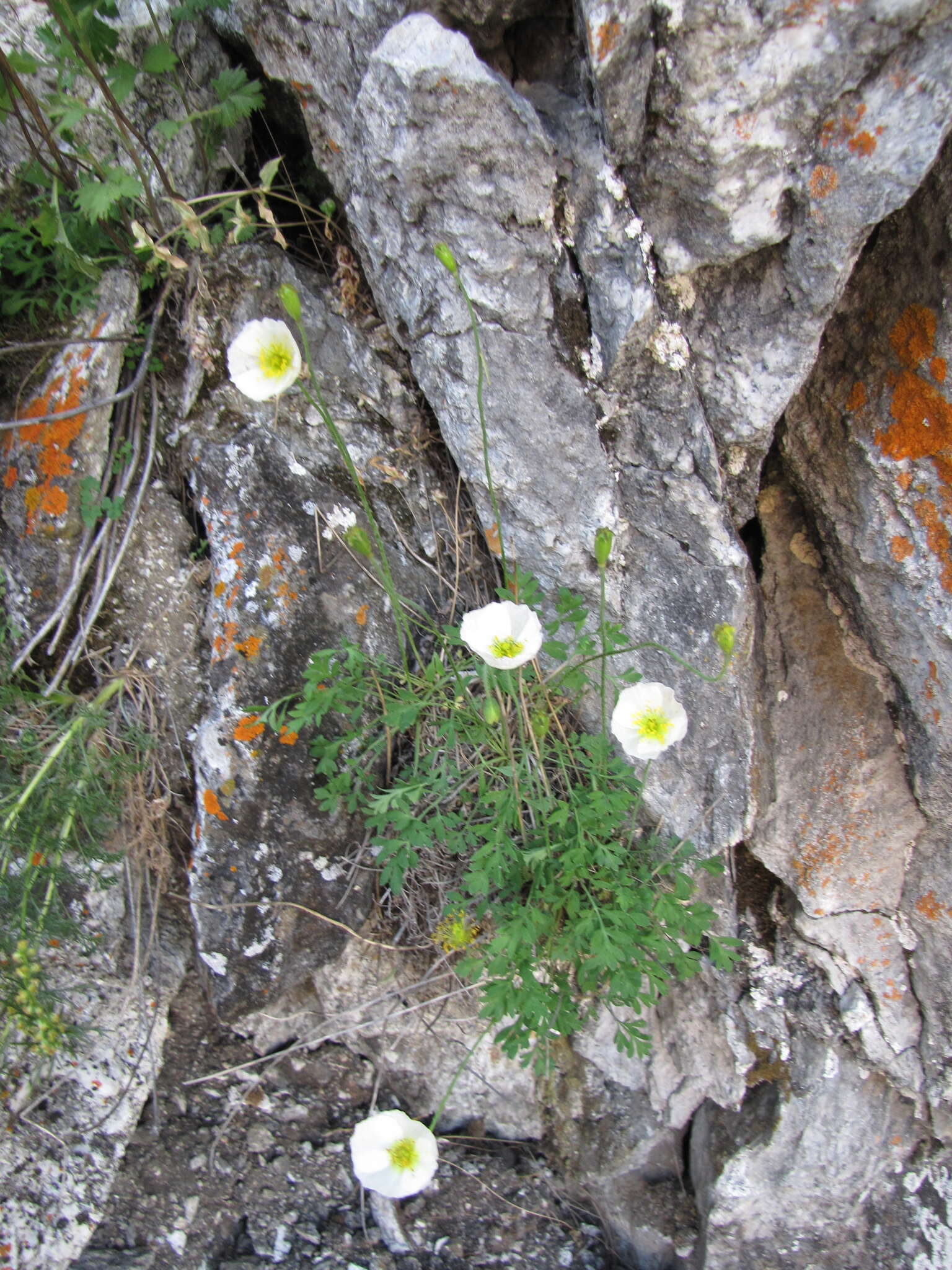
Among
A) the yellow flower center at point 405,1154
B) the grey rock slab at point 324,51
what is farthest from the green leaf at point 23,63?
the yellow flower center at point 405,1154

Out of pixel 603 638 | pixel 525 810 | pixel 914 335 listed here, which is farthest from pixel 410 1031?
pixel 914 335

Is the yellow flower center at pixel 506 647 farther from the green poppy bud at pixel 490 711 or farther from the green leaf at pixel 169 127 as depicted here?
the green leaf at pixel 169 127

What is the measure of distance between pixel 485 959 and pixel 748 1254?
1.35 metres

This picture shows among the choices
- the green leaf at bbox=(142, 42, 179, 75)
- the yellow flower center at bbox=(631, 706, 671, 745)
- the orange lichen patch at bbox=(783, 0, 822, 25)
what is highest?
the green leaf at bbox=(142, 42, 179, 75)

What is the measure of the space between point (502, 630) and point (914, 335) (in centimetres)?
120

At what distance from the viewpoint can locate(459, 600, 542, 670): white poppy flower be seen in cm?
181

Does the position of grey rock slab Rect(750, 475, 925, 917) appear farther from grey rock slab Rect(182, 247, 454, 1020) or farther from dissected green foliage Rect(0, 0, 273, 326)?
dissected green foliage Rect(0, 0, 273, 326)

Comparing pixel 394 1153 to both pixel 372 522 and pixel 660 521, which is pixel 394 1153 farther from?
pixel 660 521

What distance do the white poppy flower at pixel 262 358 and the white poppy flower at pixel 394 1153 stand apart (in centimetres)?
172

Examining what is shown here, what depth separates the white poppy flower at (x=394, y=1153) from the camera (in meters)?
1.92

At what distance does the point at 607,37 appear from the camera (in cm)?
176

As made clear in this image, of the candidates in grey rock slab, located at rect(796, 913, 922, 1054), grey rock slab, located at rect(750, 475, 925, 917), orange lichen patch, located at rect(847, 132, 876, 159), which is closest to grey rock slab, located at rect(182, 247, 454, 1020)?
grey rock slab, located at rect(750, 475, 925, 917)

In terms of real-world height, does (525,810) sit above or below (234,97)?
below

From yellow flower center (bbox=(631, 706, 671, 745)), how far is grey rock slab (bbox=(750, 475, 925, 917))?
66 centimetres
